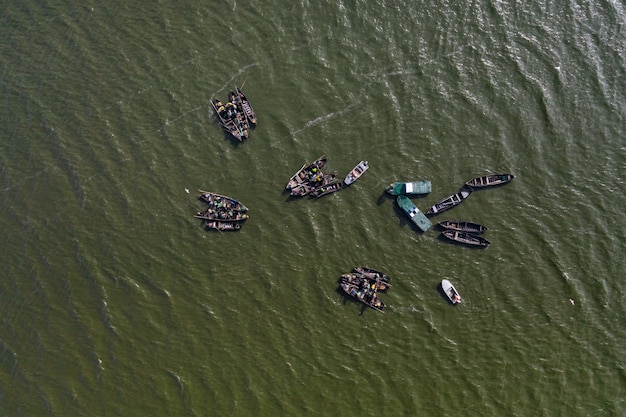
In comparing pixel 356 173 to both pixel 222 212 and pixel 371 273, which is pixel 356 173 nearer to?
pixel 371 273

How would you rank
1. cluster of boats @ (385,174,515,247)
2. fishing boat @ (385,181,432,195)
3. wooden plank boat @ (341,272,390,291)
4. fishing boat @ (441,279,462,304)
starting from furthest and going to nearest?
fishing boat @ (385,181,432,195), cluster of boats @ (385,174,515,247), wooden plank boat @ (341,272,390,291), fishing boat @ (441,279,462,304)

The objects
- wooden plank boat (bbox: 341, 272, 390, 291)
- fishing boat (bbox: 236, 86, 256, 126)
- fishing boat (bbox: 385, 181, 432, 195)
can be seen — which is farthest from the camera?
fishing boat (bbox: 236, 86, 256, 126)

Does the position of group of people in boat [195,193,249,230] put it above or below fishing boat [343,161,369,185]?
below

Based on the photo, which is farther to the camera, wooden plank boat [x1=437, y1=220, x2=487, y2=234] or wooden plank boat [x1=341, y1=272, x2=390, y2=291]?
wooden plank boat [x1=437, y1=220, x2=487, y2=234]

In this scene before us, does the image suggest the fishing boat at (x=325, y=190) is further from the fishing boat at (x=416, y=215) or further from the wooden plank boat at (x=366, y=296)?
the wooden plank boat at (x=366, y=296)

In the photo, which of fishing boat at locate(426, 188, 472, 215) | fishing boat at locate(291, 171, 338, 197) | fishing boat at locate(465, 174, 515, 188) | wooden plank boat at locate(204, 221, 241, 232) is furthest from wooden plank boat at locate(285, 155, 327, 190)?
fishing boat at locate(465, 174, 515, 188)

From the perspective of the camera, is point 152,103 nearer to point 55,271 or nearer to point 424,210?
point 55,271

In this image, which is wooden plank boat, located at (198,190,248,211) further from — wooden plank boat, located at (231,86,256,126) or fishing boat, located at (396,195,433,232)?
fishing boat, located at (396,195,433,232)

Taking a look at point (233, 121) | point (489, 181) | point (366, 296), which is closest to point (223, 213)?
point (233, 121)
